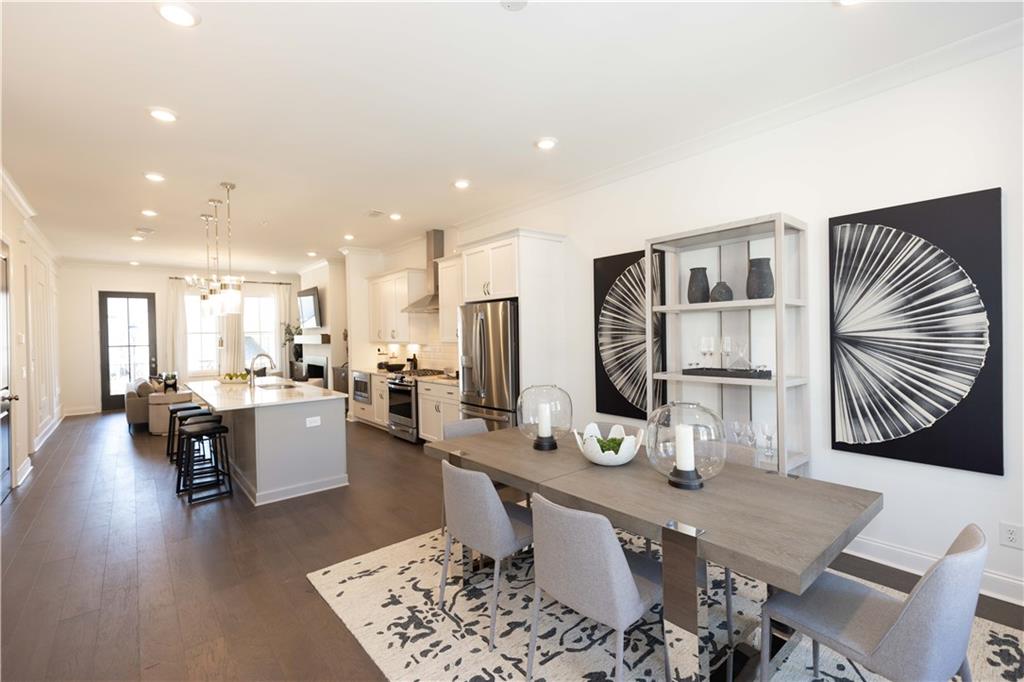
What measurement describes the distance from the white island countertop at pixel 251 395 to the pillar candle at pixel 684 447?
10.4 feet

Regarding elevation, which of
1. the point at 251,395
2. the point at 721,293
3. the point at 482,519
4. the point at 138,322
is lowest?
the point at 482,519

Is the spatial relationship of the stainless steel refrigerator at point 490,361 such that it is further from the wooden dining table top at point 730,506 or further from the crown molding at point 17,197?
the crown molding at point 17,197

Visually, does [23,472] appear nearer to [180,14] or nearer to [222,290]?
[222,290]

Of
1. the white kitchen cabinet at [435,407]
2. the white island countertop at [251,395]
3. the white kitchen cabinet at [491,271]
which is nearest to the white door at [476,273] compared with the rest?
the white kitchen cabinet at [491,271]

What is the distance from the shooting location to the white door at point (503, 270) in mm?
4418

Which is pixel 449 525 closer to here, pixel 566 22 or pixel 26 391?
pixel 566 22

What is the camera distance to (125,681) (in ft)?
6.31

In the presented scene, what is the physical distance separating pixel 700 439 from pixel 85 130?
4.33 metres

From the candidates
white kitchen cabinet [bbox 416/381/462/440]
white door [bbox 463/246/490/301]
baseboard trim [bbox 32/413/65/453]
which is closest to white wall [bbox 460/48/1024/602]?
white door [bbox 463/246/490/301]

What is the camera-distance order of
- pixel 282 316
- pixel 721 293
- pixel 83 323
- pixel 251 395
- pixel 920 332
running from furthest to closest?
pixel 282 316
pixel 83 323
pixel 251 395
pixel 721 293
pixel 920 332

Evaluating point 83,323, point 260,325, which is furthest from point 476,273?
point 83,323

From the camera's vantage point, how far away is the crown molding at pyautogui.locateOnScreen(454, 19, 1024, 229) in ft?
7.58

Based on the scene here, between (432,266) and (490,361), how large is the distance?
226 cm

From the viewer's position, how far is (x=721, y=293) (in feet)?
10.3
